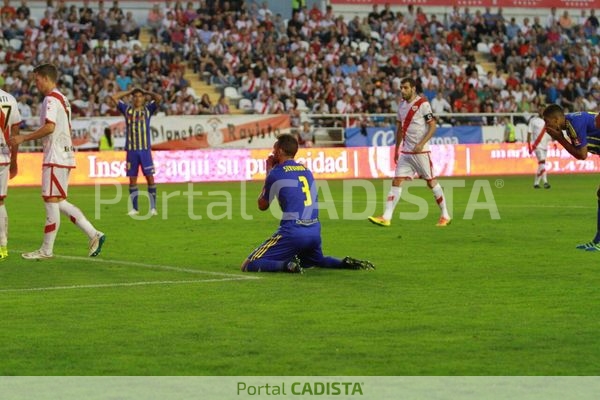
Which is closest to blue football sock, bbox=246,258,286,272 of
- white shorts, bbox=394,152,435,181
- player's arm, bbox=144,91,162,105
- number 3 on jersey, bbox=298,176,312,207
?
number 3 on jersey, bbox=298,176,312,207

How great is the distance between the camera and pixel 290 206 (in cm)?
1348

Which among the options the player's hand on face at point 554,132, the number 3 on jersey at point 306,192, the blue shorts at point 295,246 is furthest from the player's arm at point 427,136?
the number 3 on jersey at point 306,192

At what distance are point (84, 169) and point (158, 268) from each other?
22.3 meters

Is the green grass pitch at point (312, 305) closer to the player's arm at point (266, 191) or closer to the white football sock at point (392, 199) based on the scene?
the white football sock at point (392, 199)

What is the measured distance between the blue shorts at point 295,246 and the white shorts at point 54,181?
2659 millimetres

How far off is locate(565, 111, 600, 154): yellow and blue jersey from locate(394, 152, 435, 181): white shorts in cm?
496

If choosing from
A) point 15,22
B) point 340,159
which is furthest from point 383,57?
point 15,22

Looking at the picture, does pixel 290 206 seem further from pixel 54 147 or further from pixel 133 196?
pixel 133 196

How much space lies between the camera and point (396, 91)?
45375 millimetres

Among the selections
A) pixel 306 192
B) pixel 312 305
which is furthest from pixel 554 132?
pixel 312 305

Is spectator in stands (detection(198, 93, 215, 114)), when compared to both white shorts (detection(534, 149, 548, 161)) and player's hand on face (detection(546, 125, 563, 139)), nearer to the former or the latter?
white shorts (detection(534, 149, 548, 161))

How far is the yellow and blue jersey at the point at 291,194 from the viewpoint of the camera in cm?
1341

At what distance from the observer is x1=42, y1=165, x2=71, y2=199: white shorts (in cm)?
1498

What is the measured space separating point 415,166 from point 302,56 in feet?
81.8
